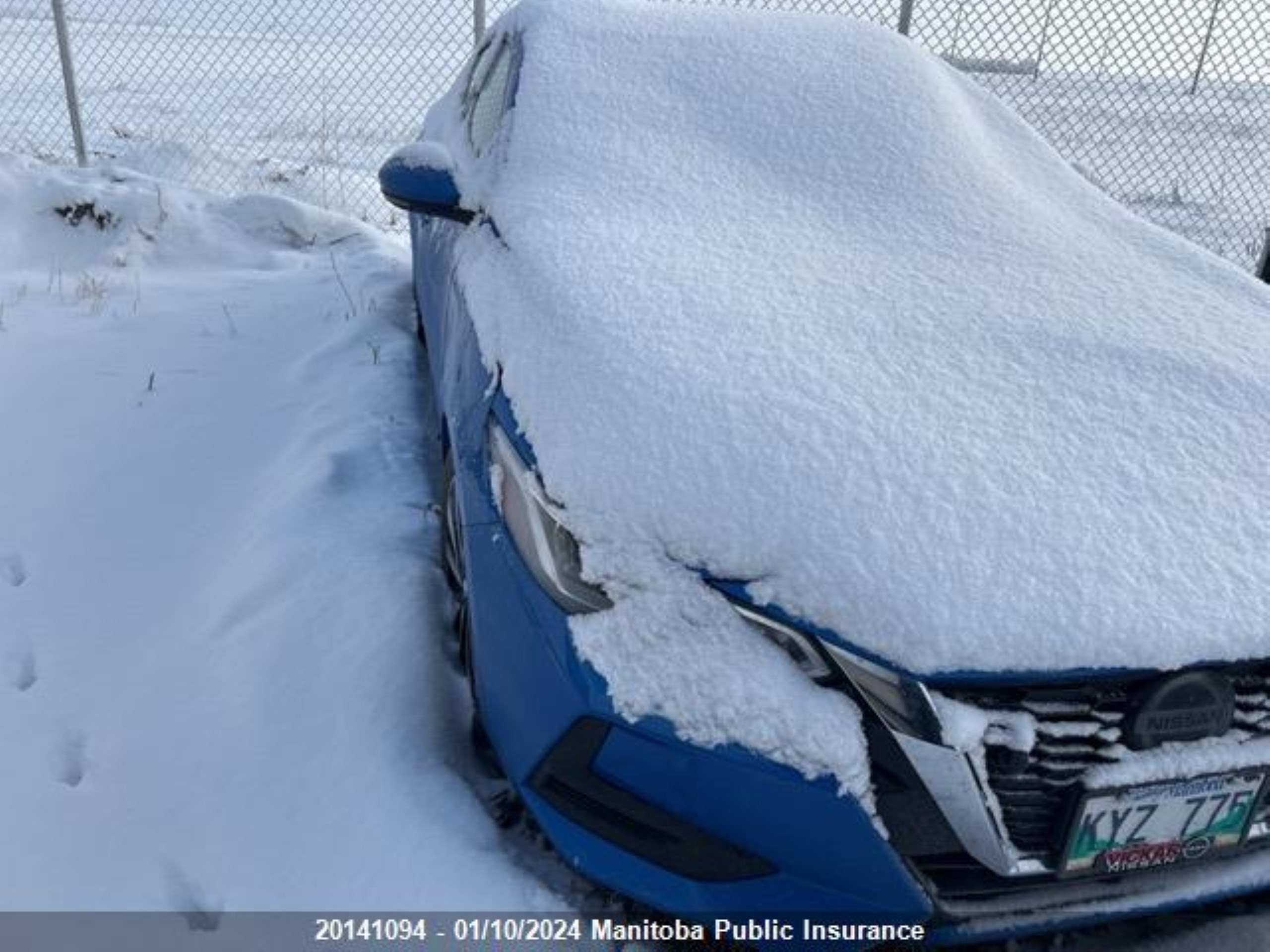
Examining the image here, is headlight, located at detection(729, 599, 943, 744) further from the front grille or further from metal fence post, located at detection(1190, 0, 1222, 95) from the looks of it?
metal fence post, located at detection(1190, 0, 1222, 95)

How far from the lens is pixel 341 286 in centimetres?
428

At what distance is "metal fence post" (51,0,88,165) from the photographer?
5559mm

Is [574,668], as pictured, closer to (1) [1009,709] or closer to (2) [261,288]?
(1) [1009,709]

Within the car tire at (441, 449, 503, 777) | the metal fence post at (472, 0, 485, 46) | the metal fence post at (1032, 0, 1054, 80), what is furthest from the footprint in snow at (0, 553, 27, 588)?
the metal fence post at (1032, 0, 1054, 80)

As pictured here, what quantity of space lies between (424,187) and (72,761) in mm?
1384

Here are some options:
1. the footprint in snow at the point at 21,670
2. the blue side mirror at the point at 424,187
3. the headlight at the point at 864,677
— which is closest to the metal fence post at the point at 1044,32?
the blue side mirror at the point at 424,187

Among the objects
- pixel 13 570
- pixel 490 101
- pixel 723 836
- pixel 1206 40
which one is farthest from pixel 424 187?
pixel 1206 40

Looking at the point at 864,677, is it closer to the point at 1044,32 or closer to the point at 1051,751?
the point at 1051,751

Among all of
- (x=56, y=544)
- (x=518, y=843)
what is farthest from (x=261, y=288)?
(x=518, y=843)

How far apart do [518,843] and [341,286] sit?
302 centimetres

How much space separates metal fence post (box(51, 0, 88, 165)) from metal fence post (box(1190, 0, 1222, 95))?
6263 mm

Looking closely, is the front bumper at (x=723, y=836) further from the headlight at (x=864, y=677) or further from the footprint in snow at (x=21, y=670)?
the footprint in snow at (x=21, y=670)

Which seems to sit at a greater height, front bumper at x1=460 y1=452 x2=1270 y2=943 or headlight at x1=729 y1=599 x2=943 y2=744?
headlight at x1=729 y1=599 x2=943 y2=744

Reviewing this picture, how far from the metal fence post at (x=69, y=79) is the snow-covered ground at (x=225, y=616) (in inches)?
76.0
